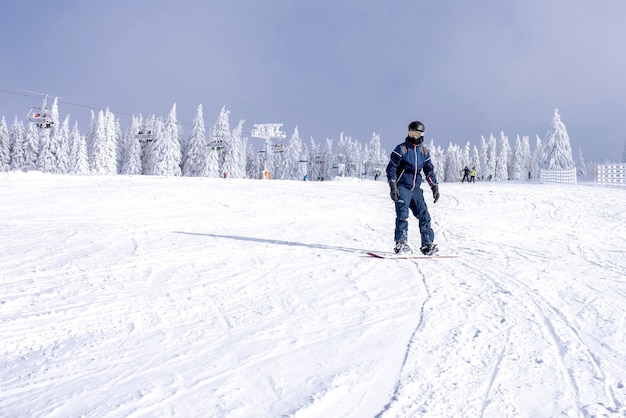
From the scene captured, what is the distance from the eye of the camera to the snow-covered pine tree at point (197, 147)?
66250 millimetres

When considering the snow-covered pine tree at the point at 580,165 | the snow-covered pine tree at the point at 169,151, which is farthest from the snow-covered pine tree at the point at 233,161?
the snow-covered pine tree at the point at 580,165

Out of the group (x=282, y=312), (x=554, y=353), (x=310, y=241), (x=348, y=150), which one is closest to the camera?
(x=554, y=353)

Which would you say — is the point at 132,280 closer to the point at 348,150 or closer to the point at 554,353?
the point at 554,353

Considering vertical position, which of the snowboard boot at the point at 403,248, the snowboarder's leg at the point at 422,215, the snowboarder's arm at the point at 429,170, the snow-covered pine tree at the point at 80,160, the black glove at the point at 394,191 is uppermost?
the snow-covered pine tree at the point at 80,160

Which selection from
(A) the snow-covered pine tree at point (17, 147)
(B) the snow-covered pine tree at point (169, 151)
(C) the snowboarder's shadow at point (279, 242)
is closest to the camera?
(C) the snowboarder's shadow at point (279, 242)

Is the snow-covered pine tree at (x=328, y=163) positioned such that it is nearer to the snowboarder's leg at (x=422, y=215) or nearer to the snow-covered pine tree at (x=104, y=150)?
the snow-covered pine tree at (x=104, y=150)

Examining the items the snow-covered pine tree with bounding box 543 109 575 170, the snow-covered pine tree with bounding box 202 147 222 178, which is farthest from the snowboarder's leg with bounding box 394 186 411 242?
the snow-covered pine tree with bounding box 543 109 575 170

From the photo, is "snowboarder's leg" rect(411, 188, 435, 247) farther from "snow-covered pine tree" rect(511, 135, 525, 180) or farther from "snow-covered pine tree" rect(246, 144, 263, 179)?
"snow-covered pine tree" rect(511, 135, 525, 180)

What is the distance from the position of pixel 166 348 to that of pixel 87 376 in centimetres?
56

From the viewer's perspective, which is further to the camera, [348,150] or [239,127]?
[348,150]

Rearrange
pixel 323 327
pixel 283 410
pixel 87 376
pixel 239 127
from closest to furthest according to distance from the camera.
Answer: pixel 283 410
pixel 87 376
pixel 323 327
pixel 239 127

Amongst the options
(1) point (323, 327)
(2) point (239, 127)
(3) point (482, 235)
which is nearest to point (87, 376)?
(1) point (323, 327)

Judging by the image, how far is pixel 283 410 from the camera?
241cm

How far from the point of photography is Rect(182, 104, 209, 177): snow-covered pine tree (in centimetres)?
6625
